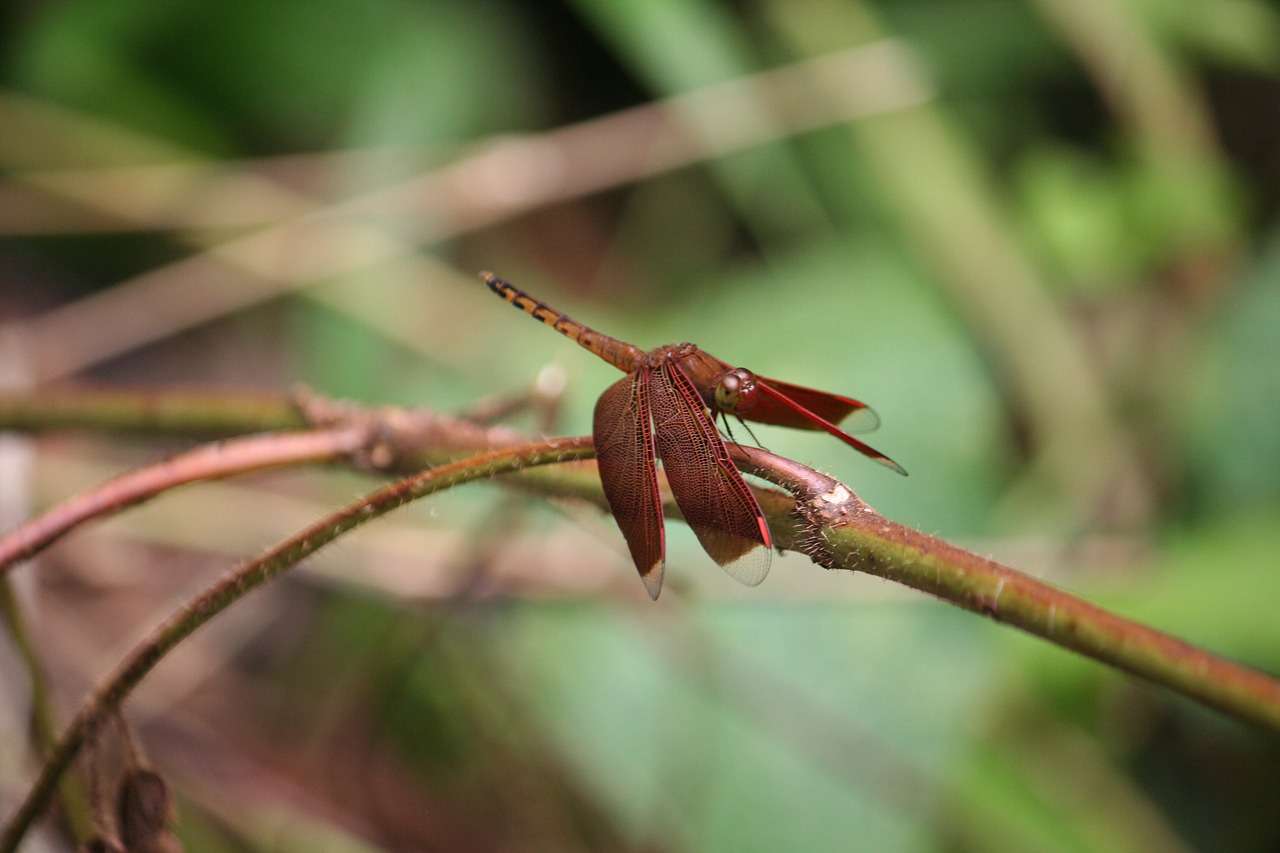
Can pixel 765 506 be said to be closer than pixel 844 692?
Yes

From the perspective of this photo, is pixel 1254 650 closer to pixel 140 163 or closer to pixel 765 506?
pixel 765 506

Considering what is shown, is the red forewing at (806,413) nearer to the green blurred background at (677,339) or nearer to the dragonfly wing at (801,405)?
the dragonfly wing at (801,405)

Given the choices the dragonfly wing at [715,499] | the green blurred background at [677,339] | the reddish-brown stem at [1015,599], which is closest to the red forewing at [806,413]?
the dragonfly wing at [715,499]

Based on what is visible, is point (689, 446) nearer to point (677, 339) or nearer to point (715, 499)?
point (715, 499)

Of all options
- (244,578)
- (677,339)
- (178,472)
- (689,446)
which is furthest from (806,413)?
(677,339)

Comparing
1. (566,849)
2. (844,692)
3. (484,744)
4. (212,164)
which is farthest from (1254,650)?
(212,164)

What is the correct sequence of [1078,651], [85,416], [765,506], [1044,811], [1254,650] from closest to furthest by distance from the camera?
1. [1078,651]
2. [765,506]
3. [85,416]
4. [1254,650]
5. [1044,811]
